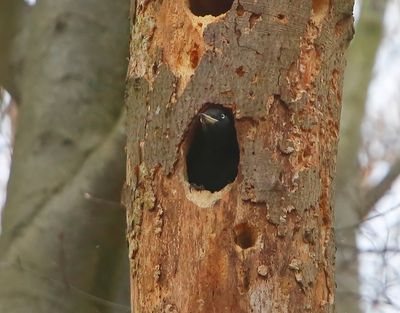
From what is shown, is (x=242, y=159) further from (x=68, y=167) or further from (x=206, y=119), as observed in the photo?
(x=68, y=167)

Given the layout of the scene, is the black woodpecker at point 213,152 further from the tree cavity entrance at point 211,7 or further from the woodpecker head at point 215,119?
the tree cavity entrance at point 211,7

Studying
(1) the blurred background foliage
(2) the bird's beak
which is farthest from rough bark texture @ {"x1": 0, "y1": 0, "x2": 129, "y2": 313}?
(2) the bird's beak

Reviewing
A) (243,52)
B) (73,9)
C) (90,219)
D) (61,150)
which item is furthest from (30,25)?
(243,52)

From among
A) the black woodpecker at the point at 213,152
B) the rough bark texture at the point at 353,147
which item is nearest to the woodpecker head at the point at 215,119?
the black woodpecker at the point at 213,152

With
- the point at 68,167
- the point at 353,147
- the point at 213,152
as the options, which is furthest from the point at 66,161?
the point at 353,147

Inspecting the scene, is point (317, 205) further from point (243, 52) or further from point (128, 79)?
point (128, 79)

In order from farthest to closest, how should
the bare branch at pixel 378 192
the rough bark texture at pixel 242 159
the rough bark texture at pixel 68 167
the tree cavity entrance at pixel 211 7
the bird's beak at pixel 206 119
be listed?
the bare branch at pixel 378 192
the rough bark texture at pixel 68 167
the tree cavity entrance at pixel 211 7
the bird's beak at pixel 206 119
the rough bark texture at pixel 242 159

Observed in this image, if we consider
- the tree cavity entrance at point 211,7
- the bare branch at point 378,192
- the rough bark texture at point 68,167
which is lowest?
the bare branch at point 378,192
